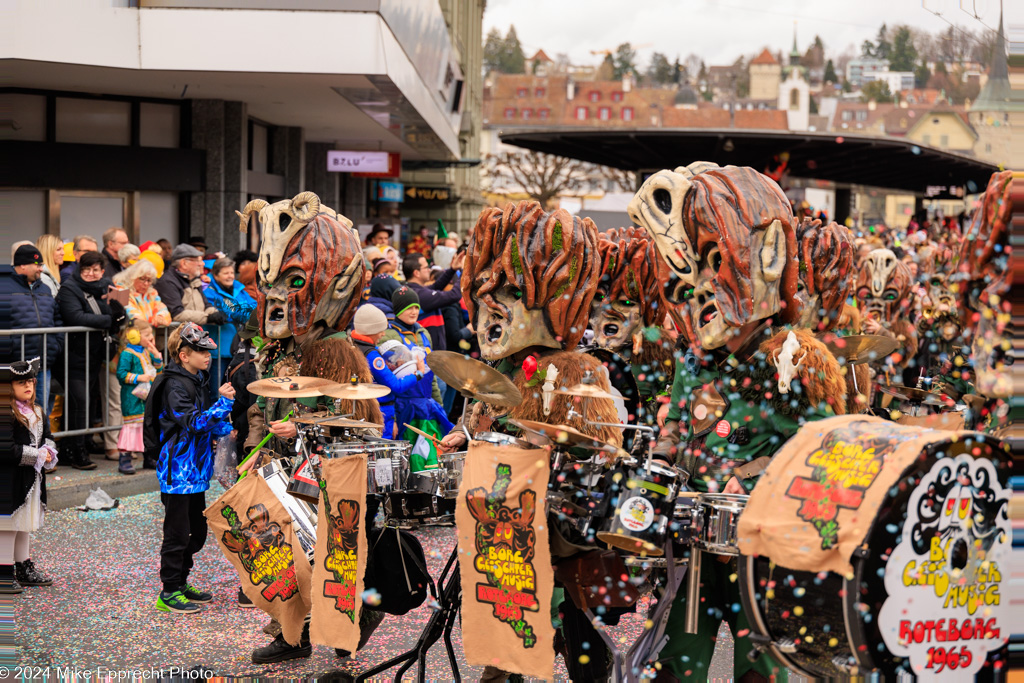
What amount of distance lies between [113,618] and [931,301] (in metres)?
7.31

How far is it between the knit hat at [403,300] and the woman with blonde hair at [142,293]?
89.6 inches

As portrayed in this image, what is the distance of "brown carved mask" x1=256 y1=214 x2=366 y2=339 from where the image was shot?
5.81 metres

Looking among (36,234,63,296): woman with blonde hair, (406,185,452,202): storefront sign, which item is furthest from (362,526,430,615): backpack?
(406,185,452,202): storefront sign

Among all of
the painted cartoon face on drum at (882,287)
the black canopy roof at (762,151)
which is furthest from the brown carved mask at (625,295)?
the black canopy roof at (762,151)

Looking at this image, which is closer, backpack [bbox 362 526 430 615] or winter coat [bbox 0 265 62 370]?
backpack [bbox 362 526 430 615]

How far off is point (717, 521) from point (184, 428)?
367cm

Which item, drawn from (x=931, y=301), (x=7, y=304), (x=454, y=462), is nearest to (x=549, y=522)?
(x=454, y=462)

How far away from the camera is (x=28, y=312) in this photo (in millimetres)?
8625

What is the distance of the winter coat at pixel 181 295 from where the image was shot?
32.8ft

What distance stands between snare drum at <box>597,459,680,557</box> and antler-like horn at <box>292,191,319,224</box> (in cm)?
284

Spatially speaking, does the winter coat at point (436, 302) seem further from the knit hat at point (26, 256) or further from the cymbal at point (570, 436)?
the cymbal at point (570, 436)

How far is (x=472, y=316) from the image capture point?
5.23 metres

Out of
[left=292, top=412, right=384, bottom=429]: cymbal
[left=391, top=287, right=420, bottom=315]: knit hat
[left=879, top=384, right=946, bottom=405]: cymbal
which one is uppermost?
[left=391, top=287, right=420, bottom=315]: knit hat

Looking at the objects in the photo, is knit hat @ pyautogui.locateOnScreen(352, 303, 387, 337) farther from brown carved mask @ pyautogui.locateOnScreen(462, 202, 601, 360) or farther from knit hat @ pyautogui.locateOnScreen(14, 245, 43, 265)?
knit hat @ pyautogui.locateOnScreen(14, 245, 43, 265)
